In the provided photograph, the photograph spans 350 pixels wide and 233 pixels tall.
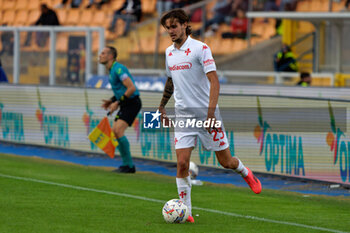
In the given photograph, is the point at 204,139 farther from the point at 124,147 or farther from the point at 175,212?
the point at 124,147

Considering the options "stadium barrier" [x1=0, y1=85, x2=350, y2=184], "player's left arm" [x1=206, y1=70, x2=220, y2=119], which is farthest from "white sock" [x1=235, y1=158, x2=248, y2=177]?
"stadium barrier" [x1=0, y1=85, x2=350, y2=184]

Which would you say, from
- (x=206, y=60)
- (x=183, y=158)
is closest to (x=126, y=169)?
(x=183, y=158)

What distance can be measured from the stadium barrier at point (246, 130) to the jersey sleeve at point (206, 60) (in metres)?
4.36

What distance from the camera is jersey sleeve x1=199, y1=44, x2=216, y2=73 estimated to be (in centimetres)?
762

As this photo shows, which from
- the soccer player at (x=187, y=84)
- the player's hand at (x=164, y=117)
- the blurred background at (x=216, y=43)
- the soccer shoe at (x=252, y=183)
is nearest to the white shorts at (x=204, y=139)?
the soccer player at (x=187, y=84)

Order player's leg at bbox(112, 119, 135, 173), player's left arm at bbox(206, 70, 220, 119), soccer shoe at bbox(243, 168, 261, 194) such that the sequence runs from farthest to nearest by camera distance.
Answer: player's leg at bbox(112, 119, 135, 173)
soccer shoe at bbox(243, 168, 261, 194)
player's left arm at bbox(206, 70, 220, 119)

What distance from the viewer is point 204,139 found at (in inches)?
311

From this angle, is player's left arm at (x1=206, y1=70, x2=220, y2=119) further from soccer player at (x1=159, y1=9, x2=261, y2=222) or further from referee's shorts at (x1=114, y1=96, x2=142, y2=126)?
referee's shorts at (x1=114, y1=96, x2=142, y2=126)

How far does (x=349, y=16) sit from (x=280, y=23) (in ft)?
13.6

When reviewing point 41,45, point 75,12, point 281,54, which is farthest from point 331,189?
point 75,12

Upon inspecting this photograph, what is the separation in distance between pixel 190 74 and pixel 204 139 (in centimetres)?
66

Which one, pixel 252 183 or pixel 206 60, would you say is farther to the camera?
pixel 252 183

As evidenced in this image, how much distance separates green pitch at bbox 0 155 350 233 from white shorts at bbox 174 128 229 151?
77 cm

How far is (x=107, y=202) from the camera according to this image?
30.2 feet
